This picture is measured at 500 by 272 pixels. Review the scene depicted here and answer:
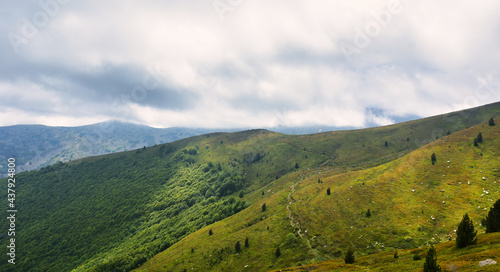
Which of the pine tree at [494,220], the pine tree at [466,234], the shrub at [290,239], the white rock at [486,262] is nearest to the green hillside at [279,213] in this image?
the shrub at [290,239]

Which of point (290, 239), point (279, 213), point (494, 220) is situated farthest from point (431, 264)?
point (279, 213)

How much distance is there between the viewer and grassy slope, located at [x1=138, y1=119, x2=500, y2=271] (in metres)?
55.5

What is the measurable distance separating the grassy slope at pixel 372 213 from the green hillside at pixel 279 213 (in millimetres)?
401

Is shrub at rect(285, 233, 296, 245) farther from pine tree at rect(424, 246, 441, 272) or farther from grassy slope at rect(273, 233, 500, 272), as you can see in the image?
pine tree at rect(424, 246, 441, 272)

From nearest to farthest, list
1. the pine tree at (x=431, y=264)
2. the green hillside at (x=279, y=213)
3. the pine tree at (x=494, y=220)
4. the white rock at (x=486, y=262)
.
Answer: the white rock at (x=486, y=262)
the pine tree at (x=431, y=264)
the pine tree at (x=494, y=220)
the green hillside at (x=279, y=213)

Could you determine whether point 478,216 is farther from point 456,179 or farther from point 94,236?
point 94,236

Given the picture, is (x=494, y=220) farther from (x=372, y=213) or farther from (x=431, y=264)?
(x=372, y=213)

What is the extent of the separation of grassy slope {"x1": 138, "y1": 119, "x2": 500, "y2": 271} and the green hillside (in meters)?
0.40

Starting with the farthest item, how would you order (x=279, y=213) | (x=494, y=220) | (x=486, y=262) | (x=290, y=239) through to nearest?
(x=279, y=213)
(x=290, y=239)
(x=494, y=220)
(x=486, y=262)

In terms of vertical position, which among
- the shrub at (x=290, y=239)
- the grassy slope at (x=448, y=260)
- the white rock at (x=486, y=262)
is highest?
the white rock at (x=486, y=262)

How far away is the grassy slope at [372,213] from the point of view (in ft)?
182

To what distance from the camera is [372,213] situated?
66.1 metres

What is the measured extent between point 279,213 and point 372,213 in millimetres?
33121

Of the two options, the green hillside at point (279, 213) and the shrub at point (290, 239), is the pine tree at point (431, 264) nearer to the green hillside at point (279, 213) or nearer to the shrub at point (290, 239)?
the green hillside at point (279, 213)
